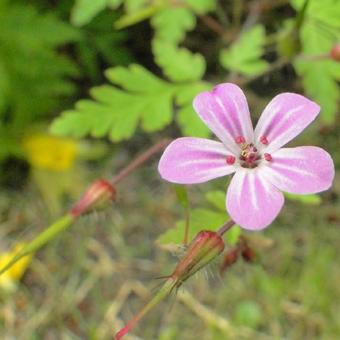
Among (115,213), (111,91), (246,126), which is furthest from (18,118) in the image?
(246,126)

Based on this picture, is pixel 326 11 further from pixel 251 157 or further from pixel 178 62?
pixel 251 157

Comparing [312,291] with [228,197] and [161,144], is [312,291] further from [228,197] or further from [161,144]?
[228,197]

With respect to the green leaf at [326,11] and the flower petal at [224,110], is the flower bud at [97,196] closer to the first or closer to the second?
the flower petal at [224,110]

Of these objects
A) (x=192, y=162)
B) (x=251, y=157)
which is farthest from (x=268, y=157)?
(x=192, y=162)

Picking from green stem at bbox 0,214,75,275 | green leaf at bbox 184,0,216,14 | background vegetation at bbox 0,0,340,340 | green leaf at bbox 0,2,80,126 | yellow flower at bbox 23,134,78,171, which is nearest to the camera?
green stem at bbox 0,214,75,275

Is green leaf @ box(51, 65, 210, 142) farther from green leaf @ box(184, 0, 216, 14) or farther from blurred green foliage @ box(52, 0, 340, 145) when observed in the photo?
green leaf @ box(184, 0, 216, 14)

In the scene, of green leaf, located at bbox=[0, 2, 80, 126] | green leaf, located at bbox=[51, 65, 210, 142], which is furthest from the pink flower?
green leaf, located at bbox=[0, 2, 80, 126]

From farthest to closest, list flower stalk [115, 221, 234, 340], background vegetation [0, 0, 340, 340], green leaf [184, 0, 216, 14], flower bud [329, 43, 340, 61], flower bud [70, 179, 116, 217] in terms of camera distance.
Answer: green leaf [184, 0, 216, 14]
background vegetation [0, 0, 340, 340]
flower bud [329, 43, 340, 61]
flower bud [70, 179, 116, 217]
flower stalk [115, 221, 234, 340]
